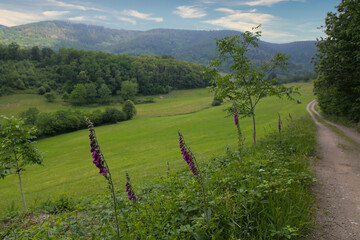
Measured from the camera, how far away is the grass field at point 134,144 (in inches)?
753

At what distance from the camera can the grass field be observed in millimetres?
19125

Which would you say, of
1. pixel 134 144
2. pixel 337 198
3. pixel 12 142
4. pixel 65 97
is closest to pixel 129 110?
pixel 134 144

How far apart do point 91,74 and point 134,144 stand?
12272cm

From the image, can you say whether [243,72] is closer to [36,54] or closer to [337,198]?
[337,198]

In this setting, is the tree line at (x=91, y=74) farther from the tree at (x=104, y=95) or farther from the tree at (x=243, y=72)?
the tree at (x=243, y=72)

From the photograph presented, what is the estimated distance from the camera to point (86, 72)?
145625 mm

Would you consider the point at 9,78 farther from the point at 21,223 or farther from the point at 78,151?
the point at 21,223

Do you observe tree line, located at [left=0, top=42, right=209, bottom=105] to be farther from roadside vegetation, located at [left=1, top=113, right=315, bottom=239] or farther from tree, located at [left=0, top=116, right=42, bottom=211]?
roadside vegetation, located at [left=1, top=113, right=315, bottom=239]

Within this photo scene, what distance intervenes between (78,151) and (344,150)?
45.5 meters

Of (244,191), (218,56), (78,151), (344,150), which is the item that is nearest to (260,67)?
(218,56)

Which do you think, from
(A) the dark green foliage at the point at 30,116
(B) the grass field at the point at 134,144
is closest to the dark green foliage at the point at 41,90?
(B) the grass field at the point at 134,144

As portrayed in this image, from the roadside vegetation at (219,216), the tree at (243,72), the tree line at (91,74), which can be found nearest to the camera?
the roadside vegetation at (219,216)

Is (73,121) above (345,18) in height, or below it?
below

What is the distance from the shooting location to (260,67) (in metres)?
12.4
